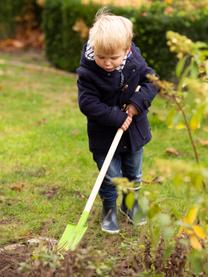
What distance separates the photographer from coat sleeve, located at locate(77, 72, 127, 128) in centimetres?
415

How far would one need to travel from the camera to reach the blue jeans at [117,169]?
4.41 metres

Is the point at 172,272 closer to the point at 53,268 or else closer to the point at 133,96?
the point at 53,268

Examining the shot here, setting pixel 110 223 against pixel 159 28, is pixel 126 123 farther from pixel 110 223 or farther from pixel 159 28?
pixel 159 28

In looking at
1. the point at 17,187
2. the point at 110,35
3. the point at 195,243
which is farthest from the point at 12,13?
the point at 195,243

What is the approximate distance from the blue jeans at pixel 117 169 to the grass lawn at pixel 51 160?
13cm

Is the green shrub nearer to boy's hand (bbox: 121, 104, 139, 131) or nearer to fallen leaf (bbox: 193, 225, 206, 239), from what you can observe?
boy's hand (bbox: 121, 104, 139, 131)

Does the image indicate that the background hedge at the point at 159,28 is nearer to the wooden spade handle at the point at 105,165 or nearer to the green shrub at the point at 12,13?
the green shrub at the point at 12,13

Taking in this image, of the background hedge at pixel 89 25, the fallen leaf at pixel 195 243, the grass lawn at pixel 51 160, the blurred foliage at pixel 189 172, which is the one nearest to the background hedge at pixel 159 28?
the background hedge at pixel 89 25

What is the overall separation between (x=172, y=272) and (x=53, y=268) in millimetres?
565

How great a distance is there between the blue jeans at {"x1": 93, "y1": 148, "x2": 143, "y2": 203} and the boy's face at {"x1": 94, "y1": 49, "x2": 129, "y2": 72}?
2.01ft

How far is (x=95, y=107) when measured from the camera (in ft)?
13.6

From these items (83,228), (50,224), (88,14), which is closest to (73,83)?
(88,14)

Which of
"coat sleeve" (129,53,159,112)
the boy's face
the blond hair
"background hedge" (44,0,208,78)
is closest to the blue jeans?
"coat sleeve" (129,53,159,112)

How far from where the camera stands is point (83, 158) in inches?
231
